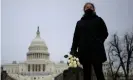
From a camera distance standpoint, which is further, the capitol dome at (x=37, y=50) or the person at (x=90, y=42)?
the capitol dome at (x=37, y=50)

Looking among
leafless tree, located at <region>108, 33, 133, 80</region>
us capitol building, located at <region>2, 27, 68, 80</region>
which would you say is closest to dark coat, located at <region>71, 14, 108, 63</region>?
leafless tree, located at <region>108, 33, 133, 80</region>

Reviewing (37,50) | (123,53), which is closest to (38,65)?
(37,50)

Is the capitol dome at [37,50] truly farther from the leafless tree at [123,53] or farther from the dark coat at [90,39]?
the dark coat at [90,39]

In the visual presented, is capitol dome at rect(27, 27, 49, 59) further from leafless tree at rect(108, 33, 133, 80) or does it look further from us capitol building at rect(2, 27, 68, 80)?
leafless tree at rect(108, 33, 133, 80)

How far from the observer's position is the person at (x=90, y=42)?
3.48m

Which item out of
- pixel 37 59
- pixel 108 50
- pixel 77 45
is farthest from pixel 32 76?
pixel 77 45

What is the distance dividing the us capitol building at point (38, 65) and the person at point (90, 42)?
7421cm

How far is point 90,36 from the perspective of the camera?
359 cm

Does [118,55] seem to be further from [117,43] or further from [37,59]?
[37,59]

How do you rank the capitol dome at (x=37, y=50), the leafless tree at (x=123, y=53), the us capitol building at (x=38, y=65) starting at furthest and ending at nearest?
the capitol dome at (x=37, y=50) < the us capitol building at (x=38, y=65) < the leafless tree at (x=123, y=53)

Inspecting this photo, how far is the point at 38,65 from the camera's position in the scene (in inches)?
3302

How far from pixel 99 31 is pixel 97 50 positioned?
0.26 meters

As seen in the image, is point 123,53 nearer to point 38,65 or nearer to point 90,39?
point 90,39

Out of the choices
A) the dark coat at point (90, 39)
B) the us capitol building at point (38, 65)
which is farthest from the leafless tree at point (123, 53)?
the us capitol building at point (38, 65)
